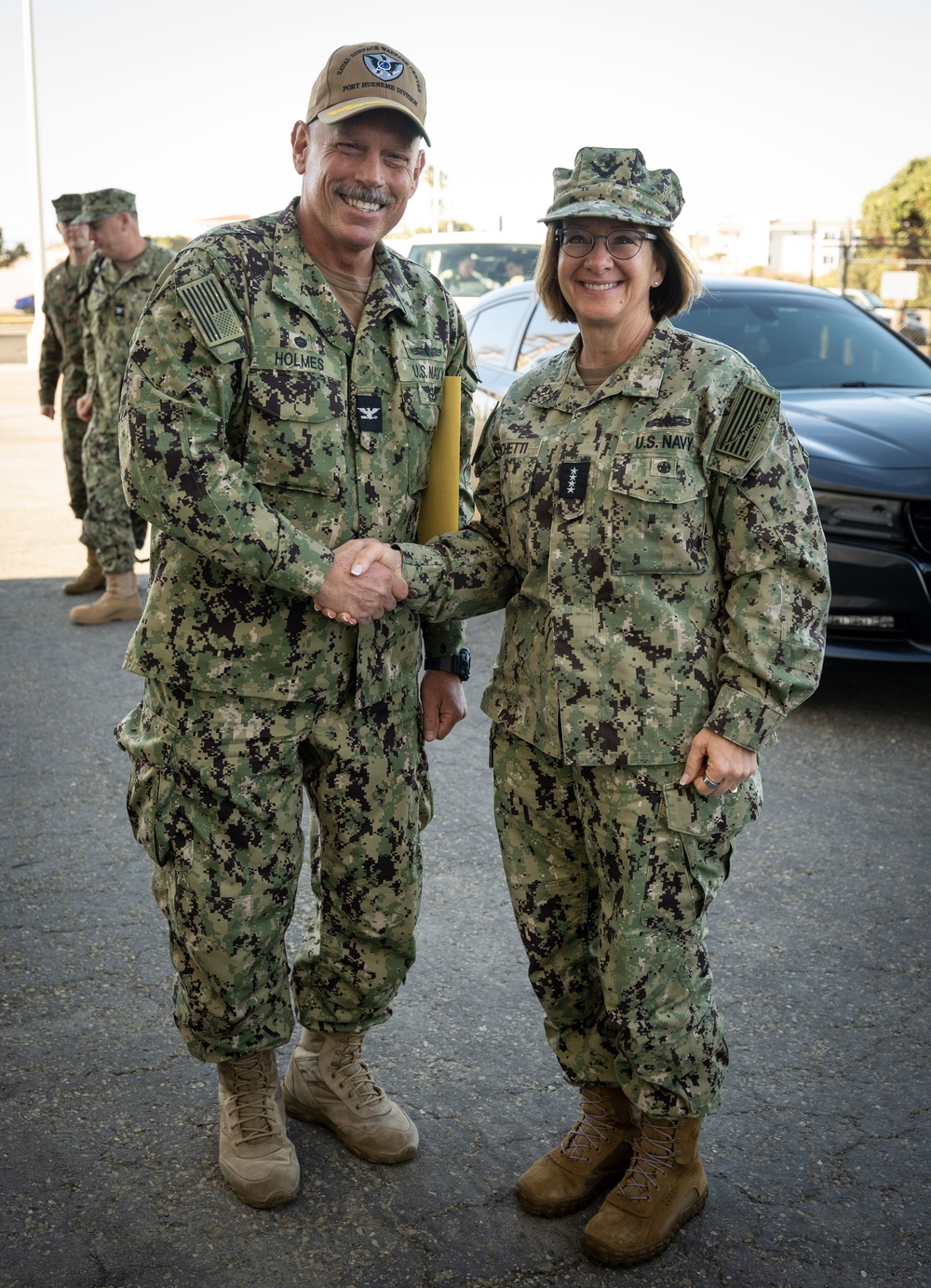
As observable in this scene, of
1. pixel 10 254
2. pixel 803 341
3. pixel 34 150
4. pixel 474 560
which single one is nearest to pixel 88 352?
pixel 803 341

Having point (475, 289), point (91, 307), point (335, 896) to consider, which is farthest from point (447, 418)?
point (475, 289)

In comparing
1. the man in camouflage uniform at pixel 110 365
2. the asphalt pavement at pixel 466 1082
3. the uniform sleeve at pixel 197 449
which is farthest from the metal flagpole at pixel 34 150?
the uniform sleeve at pixel 197 449

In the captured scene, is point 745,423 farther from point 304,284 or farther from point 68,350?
point 68,350

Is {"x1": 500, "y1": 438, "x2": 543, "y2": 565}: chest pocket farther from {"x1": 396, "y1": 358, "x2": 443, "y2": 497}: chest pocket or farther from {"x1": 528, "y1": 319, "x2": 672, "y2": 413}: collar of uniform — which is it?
{"x1": 396, "y1": 358, "x2": 443, "y2": 497}: chest pocket

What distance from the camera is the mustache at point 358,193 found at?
8.02 ft

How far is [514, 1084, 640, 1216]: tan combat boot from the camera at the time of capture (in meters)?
2.55

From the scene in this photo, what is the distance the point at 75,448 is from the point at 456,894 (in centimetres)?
483

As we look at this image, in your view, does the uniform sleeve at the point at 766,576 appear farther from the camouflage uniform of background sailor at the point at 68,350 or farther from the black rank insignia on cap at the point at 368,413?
the camouflage uniform of background sailor at the point at 68,350

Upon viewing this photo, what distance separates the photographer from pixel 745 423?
89.0 inches

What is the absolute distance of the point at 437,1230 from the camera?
97.8 inches

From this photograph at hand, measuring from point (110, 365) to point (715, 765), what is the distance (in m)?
5.47

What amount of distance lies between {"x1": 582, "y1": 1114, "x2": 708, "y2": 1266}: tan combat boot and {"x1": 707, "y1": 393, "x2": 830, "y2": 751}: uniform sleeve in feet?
2.74

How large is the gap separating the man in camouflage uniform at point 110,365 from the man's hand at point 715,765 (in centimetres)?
515

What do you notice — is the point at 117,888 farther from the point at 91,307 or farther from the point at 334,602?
the point at 91,307
